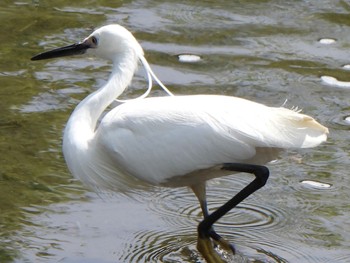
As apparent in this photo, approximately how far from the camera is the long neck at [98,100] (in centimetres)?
535

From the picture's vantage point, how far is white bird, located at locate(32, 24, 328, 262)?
5.16 meters

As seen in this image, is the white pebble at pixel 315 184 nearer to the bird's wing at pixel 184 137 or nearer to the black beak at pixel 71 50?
the bird's wing at pixel 184 137

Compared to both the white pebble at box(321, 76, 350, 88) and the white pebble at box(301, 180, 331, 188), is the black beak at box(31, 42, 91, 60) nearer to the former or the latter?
the white pebble at box(301, 180, 331, 188)

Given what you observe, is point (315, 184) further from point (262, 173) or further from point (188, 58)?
point (188, 58)

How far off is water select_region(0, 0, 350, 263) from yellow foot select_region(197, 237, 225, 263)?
0.18 ft

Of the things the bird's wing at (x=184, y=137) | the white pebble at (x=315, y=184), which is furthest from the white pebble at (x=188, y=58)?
the bird's wing at (x=184, y=137)

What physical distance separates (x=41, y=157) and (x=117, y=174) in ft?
3.85

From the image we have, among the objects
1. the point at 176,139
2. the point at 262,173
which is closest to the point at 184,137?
the point at 176,139

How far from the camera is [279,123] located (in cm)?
524

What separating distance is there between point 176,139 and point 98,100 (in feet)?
1.70

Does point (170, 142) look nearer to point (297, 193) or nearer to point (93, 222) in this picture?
point (93, 222)

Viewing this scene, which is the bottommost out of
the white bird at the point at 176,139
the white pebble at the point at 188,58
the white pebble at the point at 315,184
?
the white pebble at the point at 315,184

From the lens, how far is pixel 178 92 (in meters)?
7.51

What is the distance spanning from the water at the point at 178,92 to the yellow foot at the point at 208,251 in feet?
0.18
